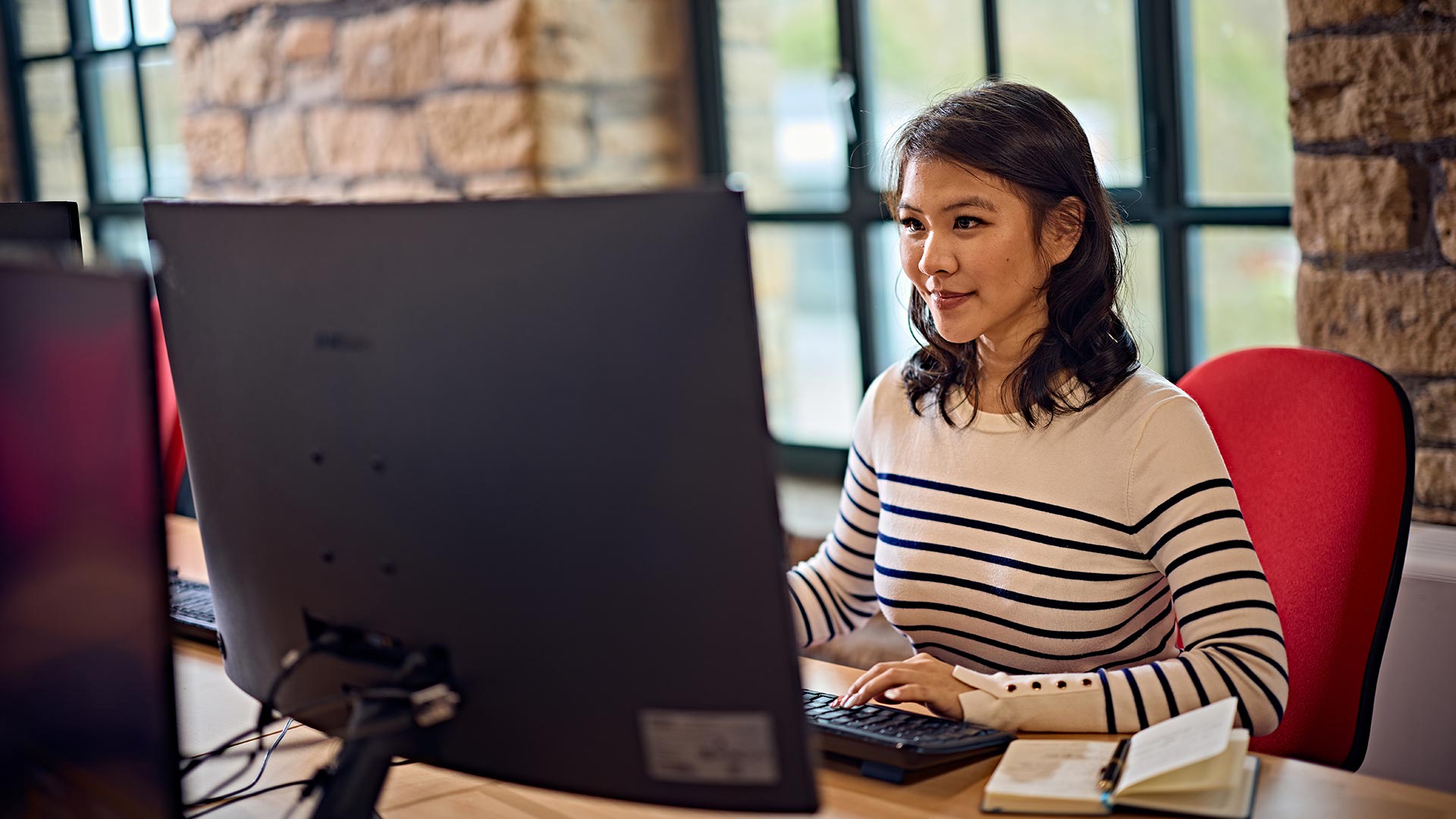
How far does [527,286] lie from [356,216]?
12 centimetres

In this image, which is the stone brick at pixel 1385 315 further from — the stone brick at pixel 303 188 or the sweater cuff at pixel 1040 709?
the stone brick at pixel 303 188

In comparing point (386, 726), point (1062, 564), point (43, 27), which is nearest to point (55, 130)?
point (43, 27)

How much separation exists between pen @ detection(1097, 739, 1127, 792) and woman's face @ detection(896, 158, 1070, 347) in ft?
1.62

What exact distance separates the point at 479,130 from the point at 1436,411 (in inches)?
66.9

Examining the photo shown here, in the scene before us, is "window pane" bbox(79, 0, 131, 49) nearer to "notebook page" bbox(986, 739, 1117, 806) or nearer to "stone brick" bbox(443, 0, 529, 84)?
"stone brick" bbox(443, 0, 529, 84)

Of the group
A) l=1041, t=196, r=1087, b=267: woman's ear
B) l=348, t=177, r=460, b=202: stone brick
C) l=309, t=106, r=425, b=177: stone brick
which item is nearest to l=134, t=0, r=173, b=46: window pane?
l=309, t=106, r=425, b=177: stone brick

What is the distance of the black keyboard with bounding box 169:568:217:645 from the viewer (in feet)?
5.00

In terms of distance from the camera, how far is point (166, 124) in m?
3.48

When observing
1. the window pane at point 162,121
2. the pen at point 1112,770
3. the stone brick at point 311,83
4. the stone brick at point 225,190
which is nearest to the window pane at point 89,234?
the window pane at point 162,121

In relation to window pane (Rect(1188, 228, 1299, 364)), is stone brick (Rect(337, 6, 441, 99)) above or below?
above

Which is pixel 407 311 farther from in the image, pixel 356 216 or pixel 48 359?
pixel 48 359

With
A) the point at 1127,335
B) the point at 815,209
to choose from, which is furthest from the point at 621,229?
the point at 815,209

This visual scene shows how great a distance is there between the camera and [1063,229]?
4.63ft

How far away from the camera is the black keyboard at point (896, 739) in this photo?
3.40 ft
